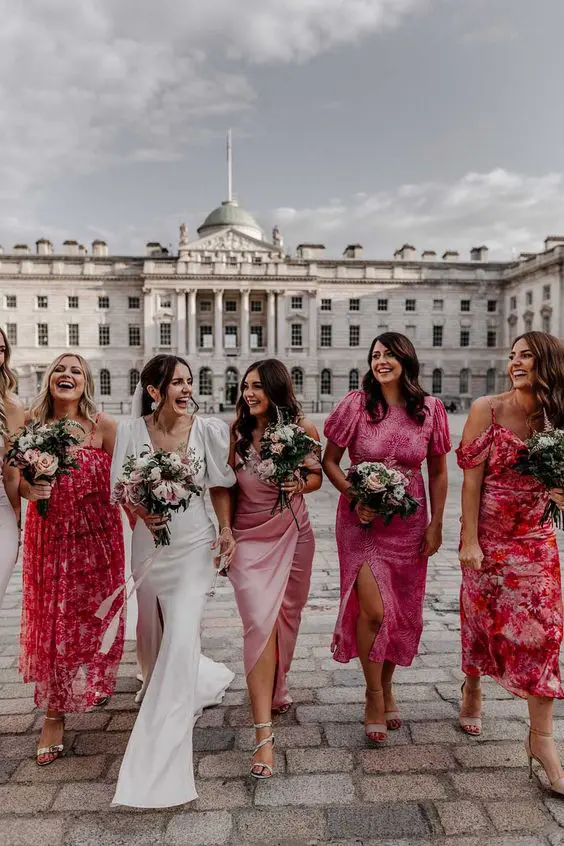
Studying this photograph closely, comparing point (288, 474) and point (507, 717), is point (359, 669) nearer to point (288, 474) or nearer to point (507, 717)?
point (507, 717)

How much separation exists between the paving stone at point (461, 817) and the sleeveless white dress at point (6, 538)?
9.07 ft

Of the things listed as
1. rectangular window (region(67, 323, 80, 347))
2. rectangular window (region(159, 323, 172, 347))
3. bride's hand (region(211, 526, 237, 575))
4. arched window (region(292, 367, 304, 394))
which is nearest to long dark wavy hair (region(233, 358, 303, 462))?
bride's hand (region(211, 526, 237, 575))

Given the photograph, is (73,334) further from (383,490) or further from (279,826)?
(279,826)

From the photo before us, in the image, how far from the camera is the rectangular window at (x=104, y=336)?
56.9 m

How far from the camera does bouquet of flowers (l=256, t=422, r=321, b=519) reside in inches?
137

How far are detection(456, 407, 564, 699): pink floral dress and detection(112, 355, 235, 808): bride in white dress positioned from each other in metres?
1.52

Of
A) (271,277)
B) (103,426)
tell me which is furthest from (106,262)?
(103,426)

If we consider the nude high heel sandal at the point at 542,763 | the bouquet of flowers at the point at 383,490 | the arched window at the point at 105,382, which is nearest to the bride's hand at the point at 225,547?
the bouquet of flowers at the point at 383,490

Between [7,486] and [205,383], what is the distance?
2064 inches

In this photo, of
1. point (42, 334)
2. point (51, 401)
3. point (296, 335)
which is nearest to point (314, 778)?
point (51, 401)

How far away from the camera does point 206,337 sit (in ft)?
187

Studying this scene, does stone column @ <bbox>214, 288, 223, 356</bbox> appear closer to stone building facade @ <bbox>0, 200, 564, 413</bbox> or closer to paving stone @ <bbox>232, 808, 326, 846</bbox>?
stone building facade @ <bbox>0, 200, 564, 413</bbox>

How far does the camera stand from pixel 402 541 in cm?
382

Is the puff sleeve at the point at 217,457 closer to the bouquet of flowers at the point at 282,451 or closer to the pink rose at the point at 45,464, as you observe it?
the bouquet of flowers at the point at 282,451
